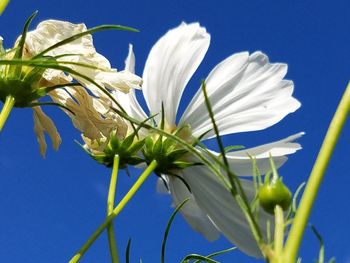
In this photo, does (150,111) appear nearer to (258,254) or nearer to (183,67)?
(183,67)

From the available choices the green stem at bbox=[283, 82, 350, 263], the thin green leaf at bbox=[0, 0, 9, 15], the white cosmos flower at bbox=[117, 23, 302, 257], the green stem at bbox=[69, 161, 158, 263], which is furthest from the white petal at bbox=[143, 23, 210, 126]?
the green stem at bbox=[283, 82, 350, 263]

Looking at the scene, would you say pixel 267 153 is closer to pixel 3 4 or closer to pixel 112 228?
pixel 112 228

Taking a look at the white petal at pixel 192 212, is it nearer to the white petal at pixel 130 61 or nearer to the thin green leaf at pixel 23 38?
the white petal at pixel 130 61

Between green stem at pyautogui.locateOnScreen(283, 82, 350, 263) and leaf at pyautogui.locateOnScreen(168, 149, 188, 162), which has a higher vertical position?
leaf at pyautogui.locateOnScreen(168, 149, 188, 162)

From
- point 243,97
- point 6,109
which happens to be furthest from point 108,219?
point 243,97

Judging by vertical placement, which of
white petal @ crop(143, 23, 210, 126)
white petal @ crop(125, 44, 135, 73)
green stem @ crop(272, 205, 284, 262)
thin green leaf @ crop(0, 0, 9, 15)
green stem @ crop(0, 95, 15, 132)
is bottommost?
green stem @ crop(272, 205, 284, 262)

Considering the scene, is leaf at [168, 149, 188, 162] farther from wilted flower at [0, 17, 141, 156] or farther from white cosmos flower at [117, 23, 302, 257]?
wilted flower at [0, 17, 141, 156]

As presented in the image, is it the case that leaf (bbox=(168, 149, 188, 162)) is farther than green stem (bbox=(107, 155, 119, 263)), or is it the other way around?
leaf (bbox=(168, 149, 188, 162))
